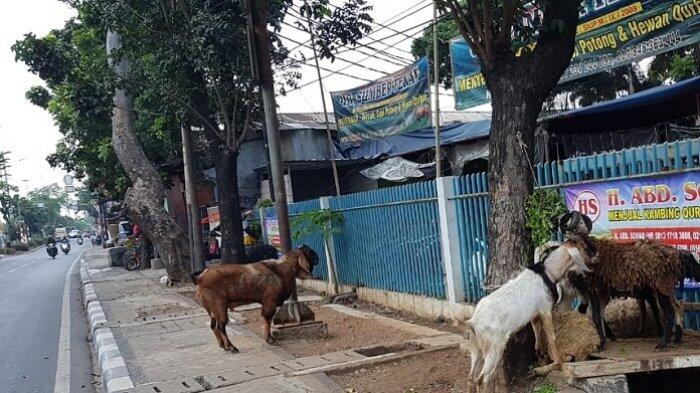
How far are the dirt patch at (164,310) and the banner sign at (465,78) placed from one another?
22.1 feet

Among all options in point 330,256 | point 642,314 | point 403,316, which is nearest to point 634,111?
point 403,316

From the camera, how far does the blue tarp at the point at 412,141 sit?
12.6 metres

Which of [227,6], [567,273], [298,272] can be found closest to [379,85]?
[227,6]

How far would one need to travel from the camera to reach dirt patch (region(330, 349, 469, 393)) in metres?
4.88

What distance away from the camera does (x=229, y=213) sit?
40.8 ft

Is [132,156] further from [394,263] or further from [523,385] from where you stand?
[523,385]

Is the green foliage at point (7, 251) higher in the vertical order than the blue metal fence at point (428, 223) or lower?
lower

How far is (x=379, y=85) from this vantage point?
1387 centimetres

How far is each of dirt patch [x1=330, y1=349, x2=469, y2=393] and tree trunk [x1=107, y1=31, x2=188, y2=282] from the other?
34.9ft

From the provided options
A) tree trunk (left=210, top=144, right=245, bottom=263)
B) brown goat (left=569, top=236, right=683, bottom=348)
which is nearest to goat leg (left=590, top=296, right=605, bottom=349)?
brown goat (left=569, top=236, right=683, bottom=348)

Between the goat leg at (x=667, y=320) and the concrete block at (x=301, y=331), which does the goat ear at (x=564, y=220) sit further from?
the concrete block at (x=301, y=331)

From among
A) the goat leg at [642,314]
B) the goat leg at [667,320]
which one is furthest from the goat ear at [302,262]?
the goat leg at [667,320]

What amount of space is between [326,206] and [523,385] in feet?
21.5

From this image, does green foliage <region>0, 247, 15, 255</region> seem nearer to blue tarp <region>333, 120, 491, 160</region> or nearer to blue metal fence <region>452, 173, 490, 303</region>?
blue tarp <region>333, 120, 491, 160</region>
